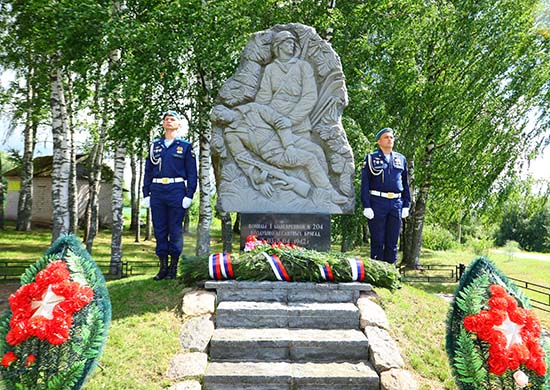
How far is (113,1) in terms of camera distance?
9.38m

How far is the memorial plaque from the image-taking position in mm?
6332

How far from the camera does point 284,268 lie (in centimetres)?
499

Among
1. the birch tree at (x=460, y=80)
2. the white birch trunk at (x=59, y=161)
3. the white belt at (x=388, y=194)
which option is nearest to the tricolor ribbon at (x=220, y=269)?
the white belt at (x=388, y=194)

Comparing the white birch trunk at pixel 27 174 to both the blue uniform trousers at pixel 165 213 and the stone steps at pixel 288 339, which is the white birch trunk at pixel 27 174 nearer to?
the blue uniform trousers at pixel 165 213

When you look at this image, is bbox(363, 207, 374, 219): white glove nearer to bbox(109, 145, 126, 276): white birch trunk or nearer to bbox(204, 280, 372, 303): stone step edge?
bbox(204, 280, 372, 303): stone step edge

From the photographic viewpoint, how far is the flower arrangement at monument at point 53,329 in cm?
298

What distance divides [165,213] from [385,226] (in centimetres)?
312

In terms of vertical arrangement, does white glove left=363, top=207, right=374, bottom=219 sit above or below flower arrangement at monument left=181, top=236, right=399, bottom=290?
above

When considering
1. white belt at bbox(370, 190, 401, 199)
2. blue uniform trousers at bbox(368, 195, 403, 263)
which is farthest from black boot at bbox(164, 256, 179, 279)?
white belt at bbox(370, 190, 401, 199)

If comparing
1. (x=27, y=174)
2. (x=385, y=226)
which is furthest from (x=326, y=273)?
(x=27, y=174)

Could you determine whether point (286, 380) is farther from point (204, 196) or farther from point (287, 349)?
point (204, 196)

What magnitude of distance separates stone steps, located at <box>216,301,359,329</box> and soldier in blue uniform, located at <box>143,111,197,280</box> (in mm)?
1826

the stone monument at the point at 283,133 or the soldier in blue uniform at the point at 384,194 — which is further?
the stone monument at the point at 283,133

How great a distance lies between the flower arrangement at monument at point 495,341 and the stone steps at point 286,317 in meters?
1.21
